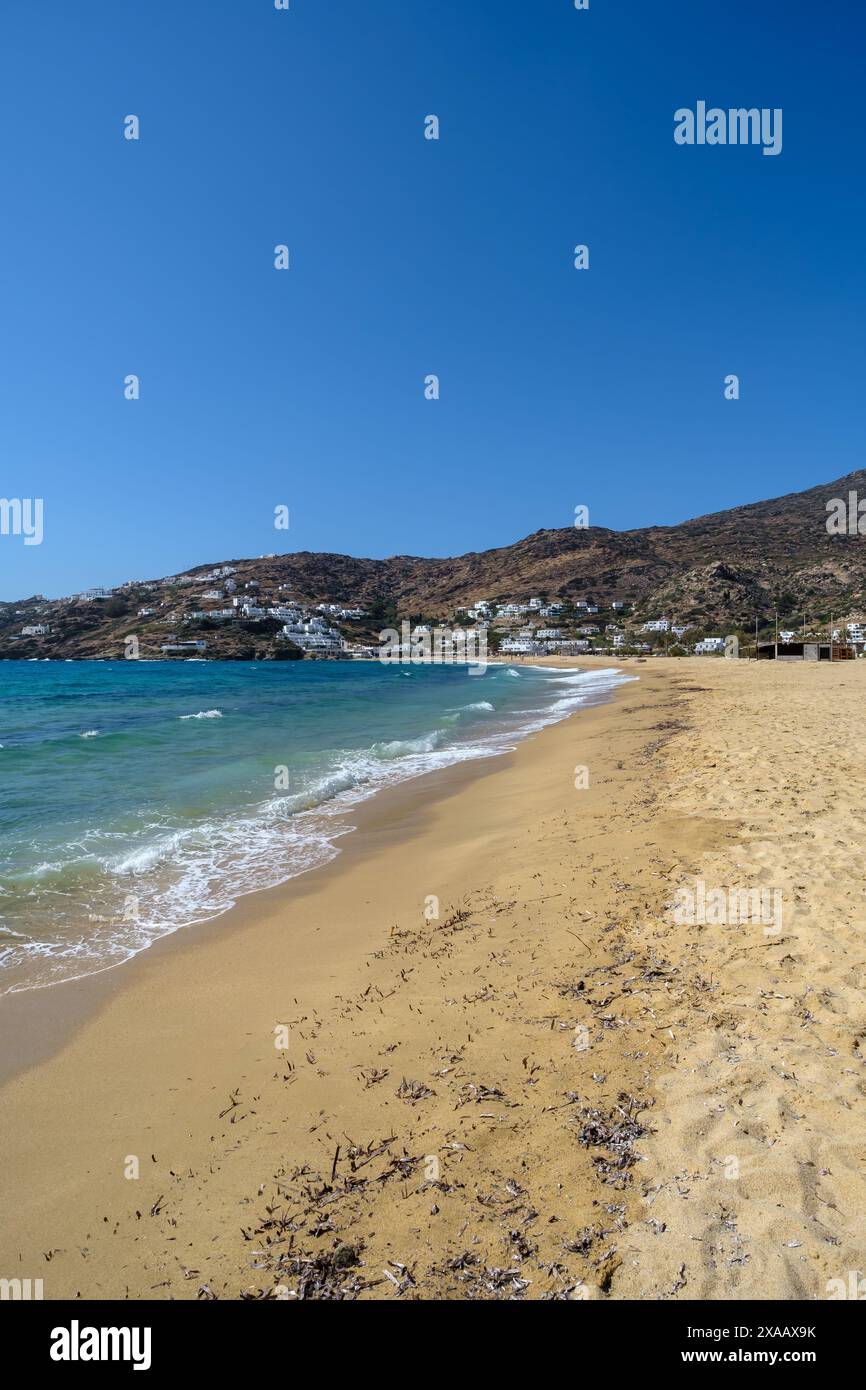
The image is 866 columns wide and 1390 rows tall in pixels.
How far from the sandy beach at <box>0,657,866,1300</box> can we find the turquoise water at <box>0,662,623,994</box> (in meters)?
1.06

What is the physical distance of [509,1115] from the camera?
3420mm

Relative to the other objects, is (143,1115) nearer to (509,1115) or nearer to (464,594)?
(509,1115)

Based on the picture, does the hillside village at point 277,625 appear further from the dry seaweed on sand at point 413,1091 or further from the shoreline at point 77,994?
the dry seaweed on sand at point 413,1091

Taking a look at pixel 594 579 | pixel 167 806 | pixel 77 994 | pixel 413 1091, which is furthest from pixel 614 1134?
pixel 594 579

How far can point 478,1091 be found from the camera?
145 inches

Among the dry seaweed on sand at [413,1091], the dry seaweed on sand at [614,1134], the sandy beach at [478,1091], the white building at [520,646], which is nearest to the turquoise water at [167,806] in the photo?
the sandy beach at [478,1091]

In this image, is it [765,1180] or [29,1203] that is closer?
[765,1180]

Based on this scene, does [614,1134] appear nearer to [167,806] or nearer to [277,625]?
[167,806]

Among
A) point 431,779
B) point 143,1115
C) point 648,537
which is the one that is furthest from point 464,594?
point 143,1115

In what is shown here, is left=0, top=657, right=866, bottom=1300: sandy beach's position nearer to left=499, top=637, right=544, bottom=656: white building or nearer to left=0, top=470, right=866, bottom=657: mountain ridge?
left=0, top=470, right=866, bottom=657: mountain ridge

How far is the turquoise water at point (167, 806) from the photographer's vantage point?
7.30 metres

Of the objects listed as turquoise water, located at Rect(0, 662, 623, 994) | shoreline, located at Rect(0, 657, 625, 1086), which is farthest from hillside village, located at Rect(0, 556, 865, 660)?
shoreline, located at Rect(0, 657, 625, 1086)

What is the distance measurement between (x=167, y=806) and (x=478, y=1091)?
401 inches
